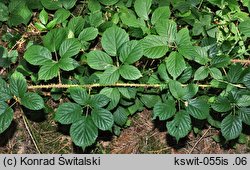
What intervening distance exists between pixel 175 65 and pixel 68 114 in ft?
2.17

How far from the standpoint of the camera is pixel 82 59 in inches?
92.6

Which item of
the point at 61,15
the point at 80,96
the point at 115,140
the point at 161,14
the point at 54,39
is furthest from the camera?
the point at 115,140

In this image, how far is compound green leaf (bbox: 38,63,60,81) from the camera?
6.63ft

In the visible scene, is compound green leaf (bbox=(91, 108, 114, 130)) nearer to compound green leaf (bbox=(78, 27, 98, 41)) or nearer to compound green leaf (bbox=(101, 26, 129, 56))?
compound green leaf (bbox=(101, 26, 129, 56))

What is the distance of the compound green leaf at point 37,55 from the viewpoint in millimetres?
2098

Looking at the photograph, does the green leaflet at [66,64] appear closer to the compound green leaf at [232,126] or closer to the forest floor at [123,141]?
the forest floor at [123,141]

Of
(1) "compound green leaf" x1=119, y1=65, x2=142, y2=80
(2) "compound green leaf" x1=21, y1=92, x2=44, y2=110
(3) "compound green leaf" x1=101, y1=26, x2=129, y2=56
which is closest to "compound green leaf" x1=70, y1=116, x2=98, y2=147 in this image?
(2) "compound green leaf" x1=21, y1=92, x2=44, y2=110

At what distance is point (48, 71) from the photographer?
2.04 meters

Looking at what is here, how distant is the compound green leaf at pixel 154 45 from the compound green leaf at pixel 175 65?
6 cm

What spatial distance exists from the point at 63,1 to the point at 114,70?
730 millimetres

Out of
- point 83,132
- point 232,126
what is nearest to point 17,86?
point 83,132

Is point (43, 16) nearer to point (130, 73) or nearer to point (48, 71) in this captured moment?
point (48, 71)

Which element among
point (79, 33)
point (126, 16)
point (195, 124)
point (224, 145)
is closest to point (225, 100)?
point (195, 124)

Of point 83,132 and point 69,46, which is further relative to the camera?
point 69,46
